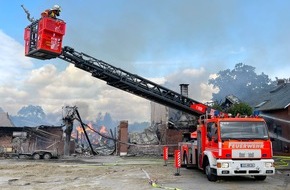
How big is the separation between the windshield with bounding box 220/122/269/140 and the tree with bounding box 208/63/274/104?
180 feet

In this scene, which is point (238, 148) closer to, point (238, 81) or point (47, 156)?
point (47, 156)

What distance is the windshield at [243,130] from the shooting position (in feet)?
Result: 42.8

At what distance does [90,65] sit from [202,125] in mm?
8407

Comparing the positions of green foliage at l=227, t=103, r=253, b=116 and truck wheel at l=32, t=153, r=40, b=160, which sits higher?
green foliage at l=227, t=103, r=253, b=116

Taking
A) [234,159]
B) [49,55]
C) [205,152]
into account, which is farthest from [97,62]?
[234,159]

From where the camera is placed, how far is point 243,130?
43.3 ft

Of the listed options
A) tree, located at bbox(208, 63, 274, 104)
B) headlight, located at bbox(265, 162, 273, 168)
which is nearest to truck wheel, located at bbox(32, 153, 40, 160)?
headlight, located at bbox(265, 162, 273, 168)

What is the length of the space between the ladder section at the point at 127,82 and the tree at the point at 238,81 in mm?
47048

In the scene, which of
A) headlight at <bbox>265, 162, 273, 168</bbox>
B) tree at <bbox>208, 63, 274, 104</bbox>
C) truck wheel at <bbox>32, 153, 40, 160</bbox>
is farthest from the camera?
tree at <bbox>208, 63, 274, 104</bbox>

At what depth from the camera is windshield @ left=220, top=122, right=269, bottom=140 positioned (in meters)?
13.0

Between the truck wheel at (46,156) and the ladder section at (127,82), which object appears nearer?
the ladder section at (127,82)

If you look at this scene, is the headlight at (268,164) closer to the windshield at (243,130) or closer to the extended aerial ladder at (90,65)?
the windshield at (243,130)

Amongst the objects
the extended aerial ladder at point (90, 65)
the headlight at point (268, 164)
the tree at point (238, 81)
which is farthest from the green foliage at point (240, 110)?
the tree at point (238, 81)

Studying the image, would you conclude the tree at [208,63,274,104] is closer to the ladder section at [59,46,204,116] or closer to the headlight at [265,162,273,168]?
the ladder section at [59,46,204,116]
